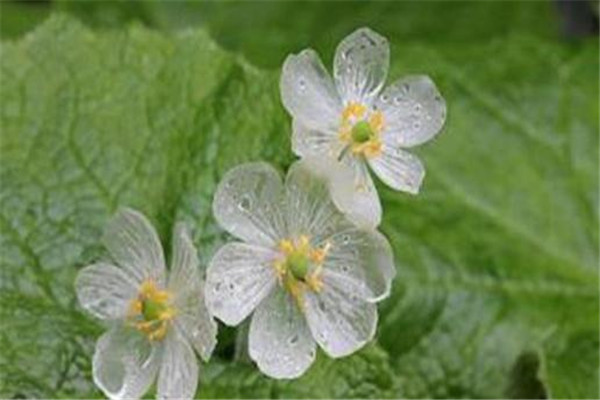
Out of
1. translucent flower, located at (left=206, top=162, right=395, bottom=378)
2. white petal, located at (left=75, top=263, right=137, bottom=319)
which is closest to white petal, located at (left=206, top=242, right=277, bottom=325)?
translucent flower, located at (left=206, top=162, right=395, bottom=378)

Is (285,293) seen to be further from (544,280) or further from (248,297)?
(544,280)

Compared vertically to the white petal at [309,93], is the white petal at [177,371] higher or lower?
lower

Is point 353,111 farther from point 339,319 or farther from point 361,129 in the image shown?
point 339,319

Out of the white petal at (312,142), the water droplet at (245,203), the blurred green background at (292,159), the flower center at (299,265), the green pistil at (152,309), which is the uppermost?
the white petal at (312,142)

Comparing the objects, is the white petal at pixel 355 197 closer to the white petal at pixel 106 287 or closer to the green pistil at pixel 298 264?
the green pistil at pixel 298 264

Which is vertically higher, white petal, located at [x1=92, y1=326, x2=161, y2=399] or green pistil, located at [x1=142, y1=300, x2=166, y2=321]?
green pistil, located at [x1=142, y1=300, x2=166, y2=321]

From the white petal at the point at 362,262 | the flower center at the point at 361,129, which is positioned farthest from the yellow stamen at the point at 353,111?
the white petal at the point at 362,262

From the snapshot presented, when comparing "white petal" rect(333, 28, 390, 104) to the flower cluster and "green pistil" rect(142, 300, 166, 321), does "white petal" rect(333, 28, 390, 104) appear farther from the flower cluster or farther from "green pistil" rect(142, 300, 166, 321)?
"green pistil" rect(142, 300, 166, 321)

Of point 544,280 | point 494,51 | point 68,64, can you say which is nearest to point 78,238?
point 68,64
